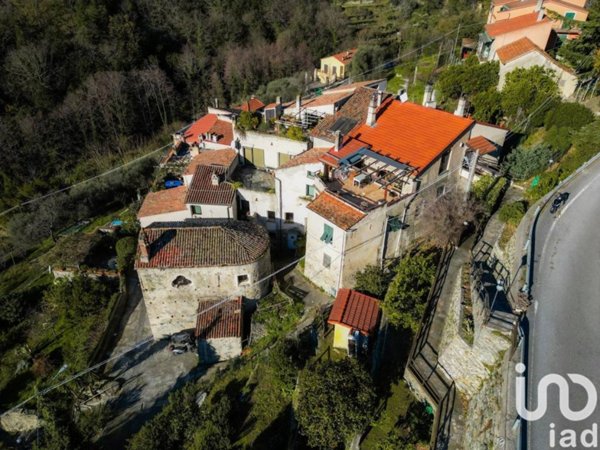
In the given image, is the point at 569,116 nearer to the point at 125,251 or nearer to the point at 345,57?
the point at 125,251

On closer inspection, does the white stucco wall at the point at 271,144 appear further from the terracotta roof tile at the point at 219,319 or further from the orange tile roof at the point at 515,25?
the orange tile roof at the point at 515,25

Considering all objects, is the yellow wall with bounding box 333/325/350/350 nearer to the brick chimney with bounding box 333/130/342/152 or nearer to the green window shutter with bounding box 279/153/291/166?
the brick chimney with bounding box 333/130/342/152

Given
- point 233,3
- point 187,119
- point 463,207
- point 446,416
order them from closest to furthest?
point 446,416, point 463,207, point 187,119, point 233,3

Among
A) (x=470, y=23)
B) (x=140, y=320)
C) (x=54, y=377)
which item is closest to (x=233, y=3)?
(x=470, y=23)

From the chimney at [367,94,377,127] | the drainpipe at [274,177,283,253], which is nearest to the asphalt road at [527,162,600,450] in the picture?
the chimney at [367,94,377,127]

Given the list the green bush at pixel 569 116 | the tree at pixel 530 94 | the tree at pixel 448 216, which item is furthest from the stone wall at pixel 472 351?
the tree at pixel 530 94

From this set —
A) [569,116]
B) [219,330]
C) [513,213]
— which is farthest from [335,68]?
[219,330]

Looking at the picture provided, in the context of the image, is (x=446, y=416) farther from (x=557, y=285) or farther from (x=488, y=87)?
(x=488, y=87)
